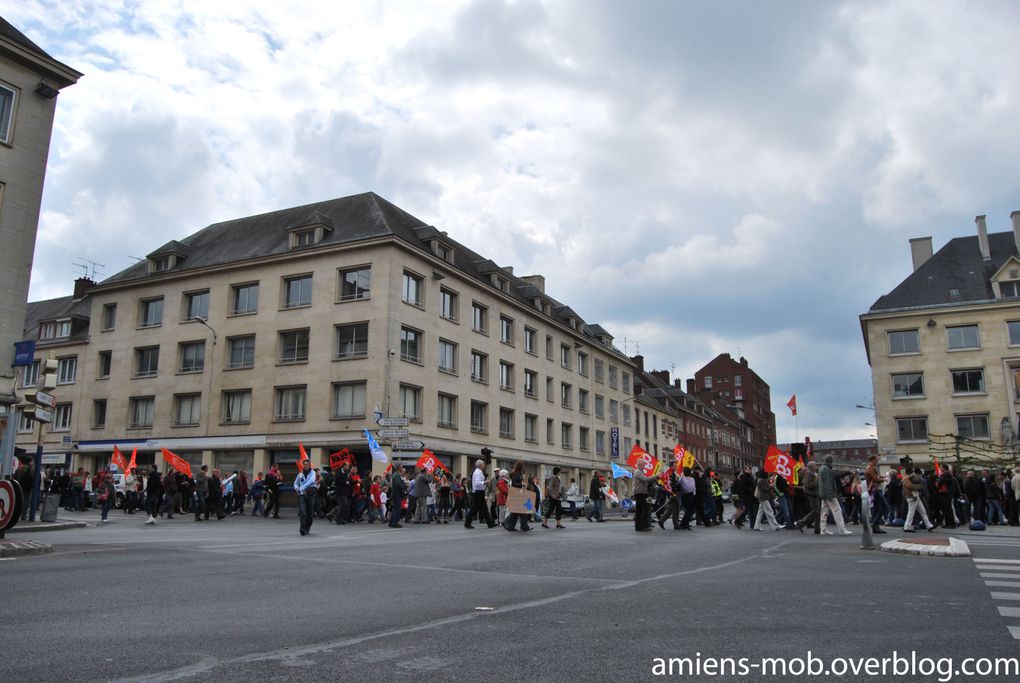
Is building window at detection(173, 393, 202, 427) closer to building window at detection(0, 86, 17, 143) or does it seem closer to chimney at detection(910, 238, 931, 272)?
building window at detection(0, 86, 17, 143)

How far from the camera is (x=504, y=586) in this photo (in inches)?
338

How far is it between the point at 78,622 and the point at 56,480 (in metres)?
27.7

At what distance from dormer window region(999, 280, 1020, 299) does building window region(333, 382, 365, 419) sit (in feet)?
142

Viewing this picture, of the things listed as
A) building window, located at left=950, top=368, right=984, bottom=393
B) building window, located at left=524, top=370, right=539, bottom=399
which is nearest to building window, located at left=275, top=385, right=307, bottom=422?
building window, located at left=524, top=370, right=539, bottom=399

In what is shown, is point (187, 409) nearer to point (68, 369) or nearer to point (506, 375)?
point (68, 369)

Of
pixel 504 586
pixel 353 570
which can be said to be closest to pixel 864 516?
pixel 504 586

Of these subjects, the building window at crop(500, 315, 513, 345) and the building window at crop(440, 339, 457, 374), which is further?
the building window at crop(500, 315, 513, 345)

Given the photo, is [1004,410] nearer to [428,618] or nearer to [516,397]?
[516,397]

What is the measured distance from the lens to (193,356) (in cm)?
4450

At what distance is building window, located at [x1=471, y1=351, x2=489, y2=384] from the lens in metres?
46.2

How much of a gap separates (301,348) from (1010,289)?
46.5 m


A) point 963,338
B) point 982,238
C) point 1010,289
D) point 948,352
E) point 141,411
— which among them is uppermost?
point 982,238

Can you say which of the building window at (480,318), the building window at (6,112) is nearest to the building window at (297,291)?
the building window at (480,318)

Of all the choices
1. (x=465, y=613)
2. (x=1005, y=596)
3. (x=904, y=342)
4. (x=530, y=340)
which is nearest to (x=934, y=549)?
(x=1005, y=596)
